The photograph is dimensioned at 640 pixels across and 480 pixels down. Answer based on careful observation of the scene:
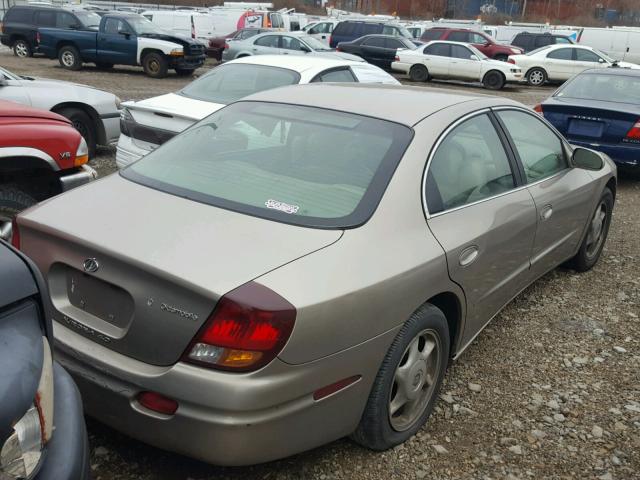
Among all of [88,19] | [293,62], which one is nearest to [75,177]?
[293,62]

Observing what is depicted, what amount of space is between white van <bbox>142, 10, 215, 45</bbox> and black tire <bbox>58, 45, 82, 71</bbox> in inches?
248

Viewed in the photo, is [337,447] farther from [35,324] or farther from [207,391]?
[35,324]

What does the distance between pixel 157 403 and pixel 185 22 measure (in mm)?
25021

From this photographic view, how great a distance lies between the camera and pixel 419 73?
21.6 meters

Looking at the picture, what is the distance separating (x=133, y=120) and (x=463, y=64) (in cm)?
1675

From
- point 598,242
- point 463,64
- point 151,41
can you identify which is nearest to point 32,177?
point 598,242

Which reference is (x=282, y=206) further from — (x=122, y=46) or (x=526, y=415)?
(x=122, y=46)

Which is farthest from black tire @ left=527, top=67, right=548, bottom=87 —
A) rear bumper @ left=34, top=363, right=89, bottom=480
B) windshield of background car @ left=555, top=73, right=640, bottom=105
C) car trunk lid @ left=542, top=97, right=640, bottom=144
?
rear bumper @ left=34, top=363, right=89, bottom=480

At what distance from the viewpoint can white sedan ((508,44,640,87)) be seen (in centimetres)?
2164

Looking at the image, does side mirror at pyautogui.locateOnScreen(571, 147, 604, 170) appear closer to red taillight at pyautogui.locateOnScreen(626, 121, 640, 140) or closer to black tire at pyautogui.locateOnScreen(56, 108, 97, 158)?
red taillight at pyautogui.locateOnScreen(626, 121, 640, 140)

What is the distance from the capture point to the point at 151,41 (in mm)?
18625

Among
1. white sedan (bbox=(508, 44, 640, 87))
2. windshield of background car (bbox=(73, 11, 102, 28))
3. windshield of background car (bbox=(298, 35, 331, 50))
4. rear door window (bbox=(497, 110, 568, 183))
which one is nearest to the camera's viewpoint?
rear door window (bbox=(497, 110, 568, 183))

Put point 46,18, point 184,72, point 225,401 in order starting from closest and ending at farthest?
point 225,401
point 184,72
point 46,18

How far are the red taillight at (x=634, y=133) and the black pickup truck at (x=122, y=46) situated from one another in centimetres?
1400
